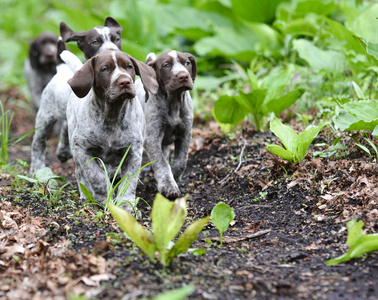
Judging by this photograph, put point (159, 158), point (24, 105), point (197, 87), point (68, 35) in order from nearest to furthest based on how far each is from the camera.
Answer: point (159, 158) → point (68, 35) → point (197, 87) → point (24, 105)

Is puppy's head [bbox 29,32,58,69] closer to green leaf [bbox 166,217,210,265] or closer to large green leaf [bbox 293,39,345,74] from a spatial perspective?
large green leaf [bbox 293,39,345,74]

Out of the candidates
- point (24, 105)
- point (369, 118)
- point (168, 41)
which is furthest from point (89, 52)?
point (24, 105)

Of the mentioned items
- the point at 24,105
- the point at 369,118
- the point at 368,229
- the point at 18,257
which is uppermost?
the point at 369,118

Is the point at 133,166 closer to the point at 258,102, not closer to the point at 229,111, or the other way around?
the point at 229,111

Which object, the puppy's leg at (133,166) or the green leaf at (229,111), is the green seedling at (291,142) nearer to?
the puppy's leg at (133,166)

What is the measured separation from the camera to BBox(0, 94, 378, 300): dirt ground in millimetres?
3285

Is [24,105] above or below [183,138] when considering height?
below

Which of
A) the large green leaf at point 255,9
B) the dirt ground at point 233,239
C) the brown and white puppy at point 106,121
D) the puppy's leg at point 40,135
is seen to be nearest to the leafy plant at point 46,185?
the dirt ground at point 233,239

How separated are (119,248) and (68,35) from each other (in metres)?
3.32

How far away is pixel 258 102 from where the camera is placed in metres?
6.55

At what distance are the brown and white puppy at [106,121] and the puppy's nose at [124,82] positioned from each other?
12cm

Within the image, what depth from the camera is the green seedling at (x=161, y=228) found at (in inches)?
136

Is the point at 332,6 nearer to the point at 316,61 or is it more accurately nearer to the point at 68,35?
the point at 316,61

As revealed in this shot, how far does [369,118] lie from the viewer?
4895 mm
